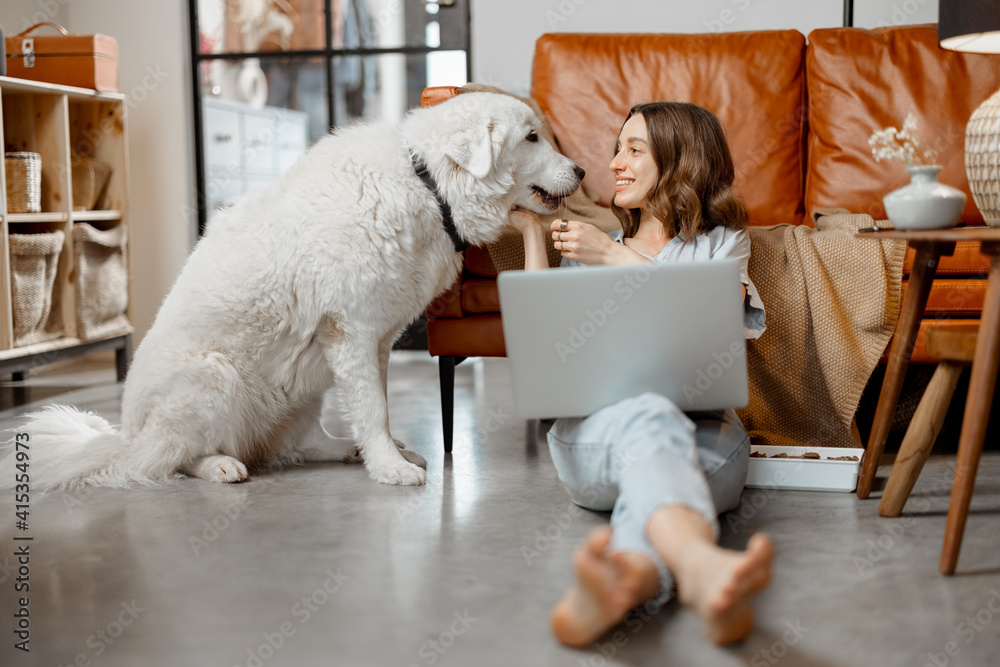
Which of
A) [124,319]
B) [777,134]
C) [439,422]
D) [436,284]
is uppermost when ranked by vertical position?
[777,134]

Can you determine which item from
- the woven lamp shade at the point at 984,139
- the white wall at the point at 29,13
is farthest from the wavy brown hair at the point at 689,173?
the white wall at the point at 29,13

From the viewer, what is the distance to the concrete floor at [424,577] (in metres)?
1.20

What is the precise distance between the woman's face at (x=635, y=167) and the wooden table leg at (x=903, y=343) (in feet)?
1.86

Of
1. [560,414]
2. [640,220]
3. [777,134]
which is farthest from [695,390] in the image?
[777,134]

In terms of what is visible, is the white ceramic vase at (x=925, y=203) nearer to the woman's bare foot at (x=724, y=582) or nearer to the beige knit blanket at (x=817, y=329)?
the beige knit blanket at (x=817, y=329)

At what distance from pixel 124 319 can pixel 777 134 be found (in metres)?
2.73

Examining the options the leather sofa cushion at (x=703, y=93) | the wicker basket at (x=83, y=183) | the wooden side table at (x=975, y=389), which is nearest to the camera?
the wooden side table at (x=975, y=389)

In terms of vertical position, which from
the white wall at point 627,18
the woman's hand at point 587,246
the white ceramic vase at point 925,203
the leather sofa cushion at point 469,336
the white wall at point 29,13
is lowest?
the leather sofa cushion at point 469,336

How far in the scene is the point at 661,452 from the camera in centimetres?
131

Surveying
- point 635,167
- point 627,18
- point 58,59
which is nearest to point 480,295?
point 635,167

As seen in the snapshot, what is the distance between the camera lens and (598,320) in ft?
4.65

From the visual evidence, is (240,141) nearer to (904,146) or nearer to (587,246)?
(587,246)

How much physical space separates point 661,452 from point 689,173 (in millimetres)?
802

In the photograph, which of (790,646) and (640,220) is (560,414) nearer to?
(790,646)
